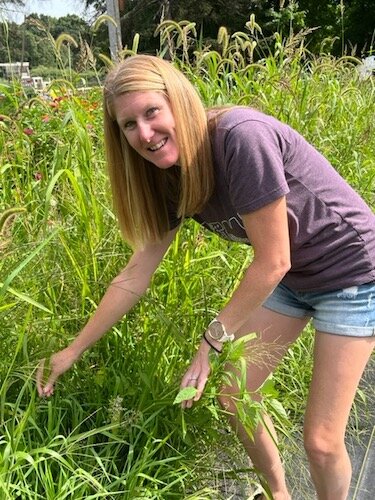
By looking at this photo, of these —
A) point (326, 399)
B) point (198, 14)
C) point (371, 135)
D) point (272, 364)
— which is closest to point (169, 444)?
point (272, 364)

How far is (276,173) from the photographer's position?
1567 millimetres

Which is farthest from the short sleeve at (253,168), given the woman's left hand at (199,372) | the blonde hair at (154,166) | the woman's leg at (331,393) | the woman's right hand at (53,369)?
the woman's right hand at (53,369)

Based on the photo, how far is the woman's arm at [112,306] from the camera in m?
1.89

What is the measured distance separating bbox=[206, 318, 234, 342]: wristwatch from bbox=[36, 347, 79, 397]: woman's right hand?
0.48 metres

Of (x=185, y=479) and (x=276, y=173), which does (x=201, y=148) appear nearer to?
(x=276, y=173)

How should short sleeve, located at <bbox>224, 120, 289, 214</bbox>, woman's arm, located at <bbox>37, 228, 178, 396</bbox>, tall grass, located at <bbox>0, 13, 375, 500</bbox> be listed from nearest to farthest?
1. short sleeve, located at <bbox>224, 120, 289, 214</bbox>
2. tall grass, located at <bbox>0, 13, 375, 500</bbox>
3. woman's arm, located at <bbox>37, 228, 178, 396</bbox>

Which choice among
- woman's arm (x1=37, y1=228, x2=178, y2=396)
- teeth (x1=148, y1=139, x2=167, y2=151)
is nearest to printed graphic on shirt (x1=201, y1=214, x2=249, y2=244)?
woman's arm (x1=37, y1=228, x2=178, y2=396)

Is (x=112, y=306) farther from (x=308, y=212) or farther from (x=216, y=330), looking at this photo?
(x=308, y=212)

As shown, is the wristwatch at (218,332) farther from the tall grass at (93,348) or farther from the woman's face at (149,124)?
the woman's face at (149,124)

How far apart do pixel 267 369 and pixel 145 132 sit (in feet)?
2.94

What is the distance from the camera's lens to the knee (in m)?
1.86

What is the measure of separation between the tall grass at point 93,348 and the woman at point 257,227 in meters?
0.16

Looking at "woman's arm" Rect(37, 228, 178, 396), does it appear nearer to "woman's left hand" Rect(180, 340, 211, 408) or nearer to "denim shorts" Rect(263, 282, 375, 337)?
"woman's left hand" Rect(180, 340, 211, 408)

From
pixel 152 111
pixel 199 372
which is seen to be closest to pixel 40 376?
pixel 199 372
